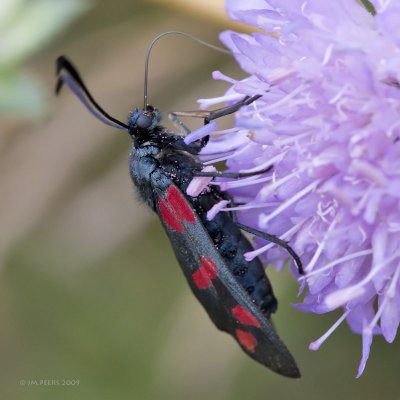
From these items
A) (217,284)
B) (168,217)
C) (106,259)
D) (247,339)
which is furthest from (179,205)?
(106,259)

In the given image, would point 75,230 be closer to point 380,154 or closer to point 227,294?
point 227,294

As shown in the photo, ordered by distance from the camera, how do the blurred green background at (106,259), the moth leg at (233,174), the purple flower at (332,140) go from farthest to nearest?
the blurred green background at (106,259) → the moth leg at (233,174) → the purple flower at (332,140)

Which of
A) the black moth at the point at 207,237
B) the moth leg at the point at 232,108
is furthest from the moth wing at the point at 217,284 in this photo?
the moth leg at the point at 232,108

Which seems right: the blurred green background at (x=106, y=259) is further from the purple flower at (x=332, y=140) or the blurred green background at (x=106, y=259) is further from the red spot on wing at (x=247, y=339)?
the purple flower at (x=332, y=140)

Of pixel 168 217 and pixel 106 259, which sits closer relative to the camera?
pixel 168 217

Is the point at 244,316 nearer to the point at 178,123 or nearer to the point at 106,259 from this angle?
the point at 178,123

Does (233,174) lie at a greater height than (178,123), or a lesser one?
lesser
